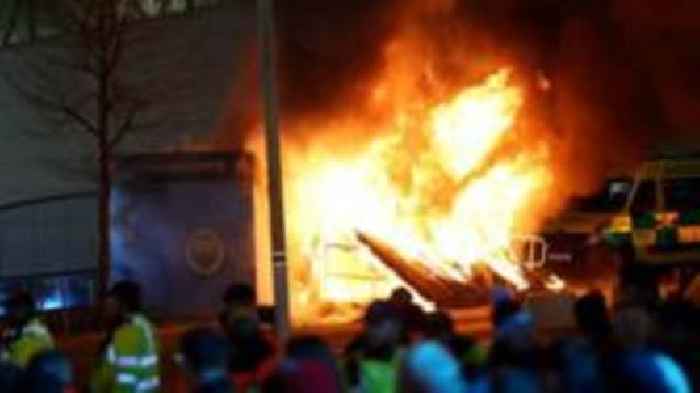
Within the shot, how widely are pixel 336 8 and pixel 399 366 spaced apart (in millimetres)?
23079

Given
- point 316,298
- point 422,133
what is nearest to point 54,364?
point 316,298

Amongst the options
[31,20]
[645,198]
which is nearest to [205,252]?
[645,198]

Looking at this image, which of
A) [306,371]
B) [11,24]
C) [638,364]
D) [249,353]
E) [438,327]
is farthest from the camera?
[11,24]

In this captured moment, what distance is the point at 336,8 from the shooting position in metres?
30.1

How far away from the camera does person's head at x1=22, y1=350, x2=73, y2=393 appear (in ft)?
25.2

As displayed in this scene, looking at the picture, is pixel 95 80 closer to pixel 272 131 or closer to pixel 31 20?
pixel 31 20

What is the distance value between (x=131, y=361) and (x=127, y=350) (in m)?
0.06

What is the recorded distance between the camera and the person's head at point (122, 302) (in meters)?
9.16

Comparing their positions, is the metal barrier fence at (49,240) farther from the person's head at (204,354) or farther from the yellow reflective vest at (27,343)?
the person's head at (204,354)

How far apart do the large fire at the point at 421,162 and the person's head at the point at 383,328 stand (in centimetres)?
1933

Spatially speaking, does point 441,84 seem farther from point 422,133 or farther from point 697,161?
point 697,161

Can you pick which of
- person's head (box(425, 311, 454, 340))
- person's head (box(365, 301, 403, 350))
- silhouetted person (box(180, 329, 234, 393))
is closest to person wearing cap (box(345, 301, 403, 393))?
person's head (box(365, 301, 403, 350))

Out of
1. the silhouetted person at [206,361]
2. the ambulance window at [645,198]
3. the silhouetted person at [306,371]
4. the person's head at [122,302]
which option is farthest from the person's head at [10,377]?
the ambulance window at [645,198]

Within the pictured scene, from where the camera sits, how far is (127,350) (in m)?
9.11
